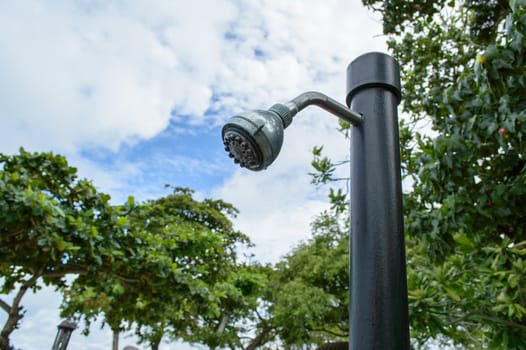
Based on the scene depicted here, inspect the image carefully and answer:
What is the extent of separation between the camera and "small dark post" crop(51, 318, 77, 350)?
570 cm

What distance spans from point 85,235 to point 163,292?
46.0 inches

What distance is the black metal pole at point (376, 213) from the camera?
2.21 feet

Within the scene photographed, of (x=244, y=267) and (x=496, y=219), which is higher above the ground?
(x=244, y=267)

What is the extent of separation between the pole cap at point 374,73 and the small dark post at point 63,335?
6.36 m

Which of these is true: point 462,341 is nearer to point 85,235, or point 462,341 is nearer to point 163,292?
point 163,292

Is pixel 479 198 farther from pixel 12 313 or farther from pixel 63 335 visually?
pixel 63 335

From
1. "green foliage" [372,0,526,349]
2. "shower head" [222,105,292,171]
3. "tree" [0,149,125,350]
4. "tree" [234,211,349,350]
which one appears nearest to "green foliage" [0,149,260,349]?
"tree" [0,149,125,350]

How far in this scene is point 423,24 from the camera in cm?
451

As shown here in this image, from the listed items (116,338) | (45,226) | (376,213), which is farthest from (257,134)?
(116,338)

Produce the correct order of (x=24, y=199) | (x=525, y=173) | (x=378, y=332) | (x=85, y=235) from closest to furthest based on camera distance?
(x=378, y=332)
(x=525, y=173)
(x=24, y=199)
(x=85, y=235)

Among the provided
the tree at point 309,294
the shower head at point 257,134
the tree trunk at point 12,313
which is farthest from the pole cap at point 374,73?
the tree at point 309,294

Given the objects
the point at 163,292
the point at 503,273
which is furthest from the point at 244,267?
the point at 503,273

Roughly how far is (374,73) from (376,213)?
0.35 metres

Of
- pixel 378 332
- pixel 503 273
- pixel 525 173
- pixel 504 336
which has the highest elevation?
pixel 525 173
